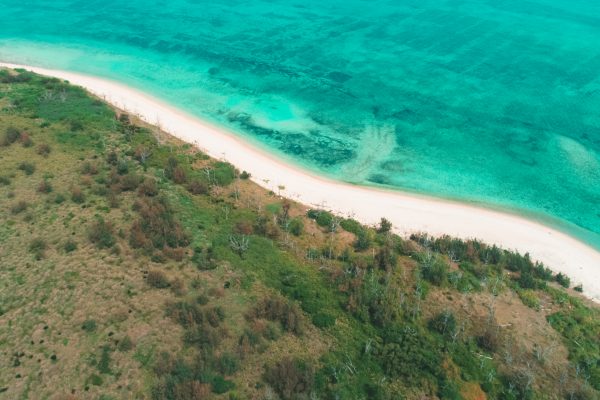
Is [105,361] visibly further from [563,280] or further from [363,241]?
[563,280]

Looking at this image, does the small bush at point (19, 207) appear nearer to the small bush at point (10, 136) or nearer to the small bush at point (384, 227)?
the small bush at point (10, 136)

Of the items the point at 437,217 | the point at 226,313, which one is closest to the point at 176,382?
the point at 226,313

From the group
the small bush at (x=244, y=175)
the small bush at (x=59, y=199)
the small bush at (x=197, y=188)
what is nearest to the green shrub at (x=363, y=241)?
the small bush at (x=244, y=175)

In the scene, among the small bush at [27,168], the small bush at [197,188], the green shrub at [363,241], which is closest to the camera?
the green shrub at [363,241]

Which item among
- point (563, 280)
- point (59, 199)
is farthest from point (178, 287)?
point (563, 280)

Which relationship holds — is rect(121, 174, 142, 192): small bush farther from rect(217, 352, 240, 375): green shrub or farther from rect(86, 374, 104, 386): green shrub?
rect(217, 352, 240, 375): green shrub

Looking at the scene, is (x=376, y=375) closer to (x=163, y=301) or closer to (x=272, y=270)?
(x=272, y=270)
